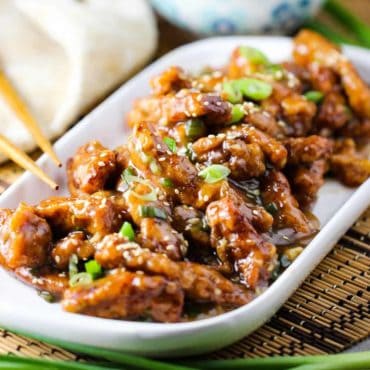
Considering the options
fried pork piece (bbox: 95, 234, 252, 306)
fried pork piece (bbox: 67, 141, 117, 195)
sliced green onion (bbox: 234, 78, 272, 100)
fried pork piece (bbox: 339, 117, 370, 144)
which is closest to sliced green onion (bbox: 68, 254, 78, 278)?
fried pork piece (bbox: 95, 234, 252, 306)

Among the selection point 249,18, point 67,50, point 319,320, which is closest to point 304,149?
point 319,320

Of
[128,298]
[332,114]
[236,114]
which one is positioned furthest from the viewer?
[332,114]

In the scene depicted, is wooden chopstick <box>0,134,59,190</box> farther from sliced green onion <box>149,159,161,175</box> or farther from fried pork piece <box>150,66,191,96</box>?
fried pork piece <box>150,66,191,96</box>

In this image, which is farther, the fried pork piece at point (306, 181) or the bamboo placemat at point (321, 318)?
the fried pork piece at point (306, 181)

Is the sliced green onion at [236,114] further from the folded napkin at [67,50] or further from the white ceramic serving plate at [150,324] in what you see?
the folded napkin at [67,50]

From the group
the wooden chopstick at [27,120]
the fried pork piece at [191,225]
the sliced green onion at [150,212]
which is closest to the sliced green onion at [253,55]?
the wooden chopstick at [27,120]

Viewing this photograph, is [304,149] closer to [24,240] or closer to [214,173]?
[214,173]
